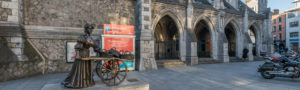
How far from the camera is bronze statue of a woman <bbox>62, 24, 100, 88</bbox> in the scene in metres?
3.35

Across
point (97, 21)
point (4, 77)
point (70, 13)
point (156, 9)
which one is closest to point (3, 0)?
point (70, 13)

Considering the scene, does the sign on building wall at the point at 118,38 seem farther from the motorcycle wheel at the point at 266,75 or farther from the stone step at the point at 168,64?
the motorcycle wheel at the point at 266,75

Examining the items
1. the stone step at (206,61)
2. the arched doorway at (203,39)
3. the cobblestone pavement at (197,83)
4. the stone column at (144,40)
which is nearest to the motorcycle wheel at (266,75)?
the cobblestone pavement at (197,83)

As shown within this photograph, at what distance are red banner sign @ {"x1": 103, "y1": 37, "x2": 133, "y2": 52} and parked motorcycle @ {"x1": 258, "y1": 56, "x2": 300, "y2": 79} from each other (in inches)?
252

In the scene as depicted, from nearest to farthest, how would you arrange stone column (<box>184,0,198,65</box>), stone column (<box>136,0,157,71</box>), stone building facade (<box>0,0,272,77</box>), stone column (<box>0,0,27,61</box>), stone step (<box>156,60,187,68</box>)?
1. stone column (<box>0,0,27,61</box>)
2. stone building facade (<box>0,0,272,77</box>)
3. stone column (<box>136,0,157,71</box>)
4. stone step (<box>156,60,187,68</box>)
5. stone column (<box>184,0,198,65</box>)

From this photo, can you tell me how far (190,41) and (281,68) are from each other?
19.9ft

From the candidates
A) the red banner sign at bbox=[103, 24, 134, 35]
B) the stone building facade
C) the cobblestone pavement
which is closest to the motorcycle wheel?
the cobblestone pavement

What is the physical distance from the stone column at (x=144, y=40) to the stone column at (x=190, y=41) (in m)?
3.83

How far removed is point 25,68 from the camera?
20.3 ft

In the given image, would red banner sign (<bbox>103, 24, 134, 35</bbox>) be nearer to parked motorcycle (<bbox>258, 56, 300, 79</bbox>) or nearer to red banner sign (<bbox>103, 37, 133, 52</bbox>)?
red banner sign (<bbox>103, 37, 133, 52</bbox>)

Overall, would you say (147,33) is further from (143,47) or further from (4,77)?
(4,77)

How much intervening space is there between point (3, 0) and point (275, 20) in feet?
151

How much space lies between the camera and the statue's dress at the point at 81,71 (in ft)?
11.0

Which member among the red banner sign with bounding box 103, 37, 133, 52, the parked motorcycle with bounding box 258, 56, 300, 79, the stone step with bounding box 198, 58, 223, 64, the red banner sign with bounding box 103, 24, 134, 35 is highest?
the red banner sign with bounding box 103, 24, 134, 35
